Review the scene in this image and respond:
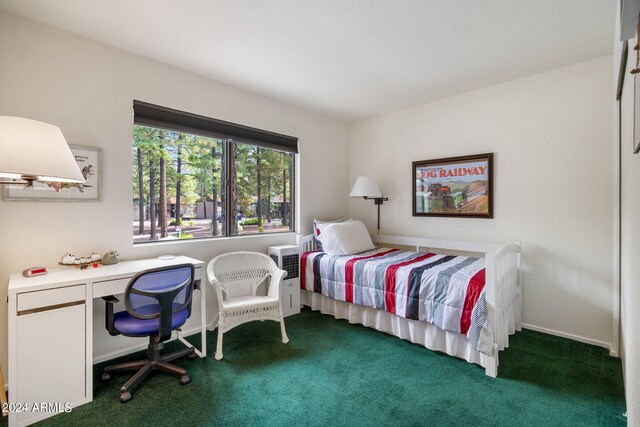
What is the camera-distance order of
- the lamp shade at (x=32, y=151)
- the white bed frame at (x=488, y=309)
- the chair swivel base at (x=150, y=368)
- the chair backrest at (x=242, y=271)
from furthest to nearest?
the chair backrest at (x=242, y=271)
the white bed frame at (x=488, y=309)
the chair swivel base at (x=150, y=368)
the lamp shade at (x=32, y=151)

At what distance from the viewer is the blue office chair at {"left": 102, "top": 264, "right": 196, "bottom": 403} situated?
1.98 meters

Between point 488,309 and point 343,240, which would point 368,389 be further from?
point 343,240

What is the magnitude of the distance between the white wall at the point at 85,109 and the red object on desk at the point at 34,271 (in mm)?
215

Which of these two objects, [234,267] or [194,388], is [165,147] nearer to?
[234,267]

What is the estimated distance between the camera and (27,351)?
175cm

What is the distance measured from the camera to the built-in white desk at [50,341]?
5.64 feet

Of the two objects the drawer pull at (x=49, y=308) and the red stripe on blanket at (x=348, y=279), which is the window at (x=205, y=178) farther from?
the red stripe on blanket at (x=348, y=279)

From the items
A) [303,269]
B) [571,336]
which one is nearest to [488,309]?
[571,336]

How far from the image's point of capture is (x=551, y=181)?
292 centimetres

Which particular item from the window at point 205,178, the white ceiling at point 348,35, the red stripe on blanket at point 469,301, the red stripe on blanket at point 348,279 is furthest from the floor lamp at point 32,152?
the red stripe on blanket at point 469,301

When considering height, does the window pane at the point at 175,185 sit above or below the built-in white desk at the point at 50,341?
above

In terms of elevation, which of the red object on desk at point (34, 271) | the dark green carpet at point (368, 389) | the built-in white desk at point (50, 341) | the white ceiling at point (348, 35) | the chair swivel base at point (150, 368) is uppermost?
the white ceiling at point (348, 35)

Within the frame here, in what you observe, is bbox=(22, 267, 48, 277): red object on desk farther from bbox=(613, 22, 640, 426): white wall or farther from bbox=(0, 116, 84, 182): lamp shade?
bbox=(613, 22, 640, 426): white wall

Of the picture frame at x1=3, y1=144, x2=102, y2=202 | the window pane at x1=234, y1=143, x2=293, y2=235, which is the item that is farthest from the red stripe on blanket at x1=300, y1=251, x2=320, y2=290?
the picture frame at x1=3, y1=144, x2=102, y2=202
